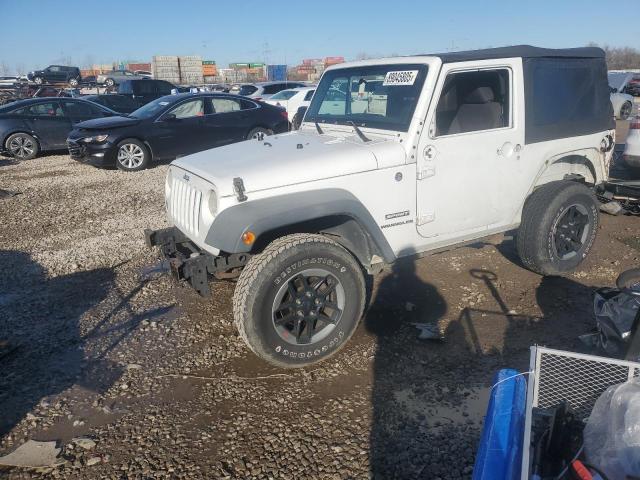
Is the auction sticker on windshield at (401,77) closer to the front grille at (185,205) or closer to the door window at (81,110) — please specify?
the front grille at (185,205)

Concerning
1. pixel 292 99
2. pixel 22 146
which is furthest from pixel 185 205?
pixel 292 99

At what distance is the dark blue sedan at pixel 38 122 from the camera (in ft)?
38.7

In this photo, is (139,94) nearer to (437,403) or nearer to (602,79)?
(602,79)

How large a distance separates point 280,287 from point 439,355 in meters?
1.30

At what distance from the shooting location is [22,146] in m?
12.0

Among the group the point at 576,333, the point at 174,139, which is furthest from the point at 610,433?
the point at 174,139

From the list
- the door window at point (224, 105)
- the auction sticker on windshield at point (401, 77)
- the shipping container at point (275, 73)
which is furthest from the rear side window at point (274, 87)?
the shipping container at point (275, 73)

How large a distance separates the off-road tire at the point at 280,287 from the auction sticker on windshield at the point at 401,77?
4.91 ft

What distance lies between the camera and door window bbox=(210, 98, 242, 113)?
10945 mm

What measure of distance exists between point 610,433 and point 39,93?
85.3 feet

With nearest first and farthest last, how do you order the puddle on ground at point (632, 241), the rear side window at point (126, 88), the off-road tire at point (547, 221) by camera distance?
the off-road tire at point (547, 221) → the puddle on ground at point (632, 241) → the rear side window at point (126, 88)

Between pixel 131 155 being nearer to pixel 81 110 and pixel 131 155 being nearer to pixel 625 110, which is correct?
pixel 81 110

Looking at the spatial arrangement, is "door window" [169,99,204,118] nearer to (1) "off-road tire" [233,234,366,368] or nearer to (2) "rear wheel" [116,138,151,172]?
(2) "rear wheel" [116,138,151,172]

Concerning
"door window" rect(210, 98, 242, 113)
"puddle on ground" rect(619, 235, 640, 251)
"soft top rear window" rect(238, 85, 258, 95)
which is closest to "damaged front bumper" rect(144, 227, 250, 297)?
"puddle on ground" rect(619, 235, 640, 251)
